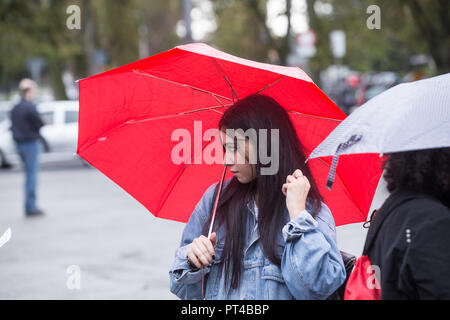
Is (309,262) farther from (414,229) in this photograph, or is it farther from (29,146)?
(29,146)

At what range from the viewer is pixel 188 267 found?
247 cm

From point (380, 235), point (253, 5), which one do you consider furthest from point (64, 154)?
point (380, 235)

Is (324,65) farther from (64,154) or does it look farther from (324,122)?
(324,122)

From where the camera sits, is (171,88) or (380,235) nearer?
(380,235)

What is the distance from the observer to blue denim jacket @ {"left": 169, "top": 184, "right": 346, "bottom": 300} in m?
2.24

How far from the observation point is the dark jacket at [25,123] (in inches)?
411

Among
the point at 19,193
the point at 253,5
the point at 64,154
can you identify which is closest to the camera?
the point at 19,193

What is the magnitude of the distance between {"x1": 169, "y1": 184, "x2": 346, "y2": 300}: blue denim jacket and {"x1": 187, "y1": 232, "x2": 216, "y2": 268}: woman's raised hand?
0.08 meters

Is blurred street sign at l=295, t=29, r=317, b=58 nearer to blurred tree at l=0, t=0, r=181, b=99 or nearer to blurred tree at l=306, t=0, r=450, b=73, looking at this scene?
blurred tree at l=306, t=0, r=450, b=73

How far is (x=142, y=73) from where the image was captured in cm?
282

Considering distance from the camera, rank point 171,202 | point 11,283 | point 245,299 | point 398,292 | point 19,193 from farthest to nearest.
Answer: point 19,193 → point 11,283 → point 171,202 → point 245,299 → point 398,292

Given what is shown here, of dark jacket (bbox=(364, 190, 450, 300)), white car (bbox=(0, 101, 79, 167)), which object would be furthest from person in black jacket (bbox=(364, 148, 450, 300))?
white car (bbox=(0, 101, 79, 167))

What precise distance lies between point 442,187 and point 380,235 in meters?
0.26

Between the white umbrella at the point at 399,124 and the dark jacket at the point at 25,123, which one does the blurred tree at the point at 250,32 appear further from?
the white umbrella at the point at 399,124
